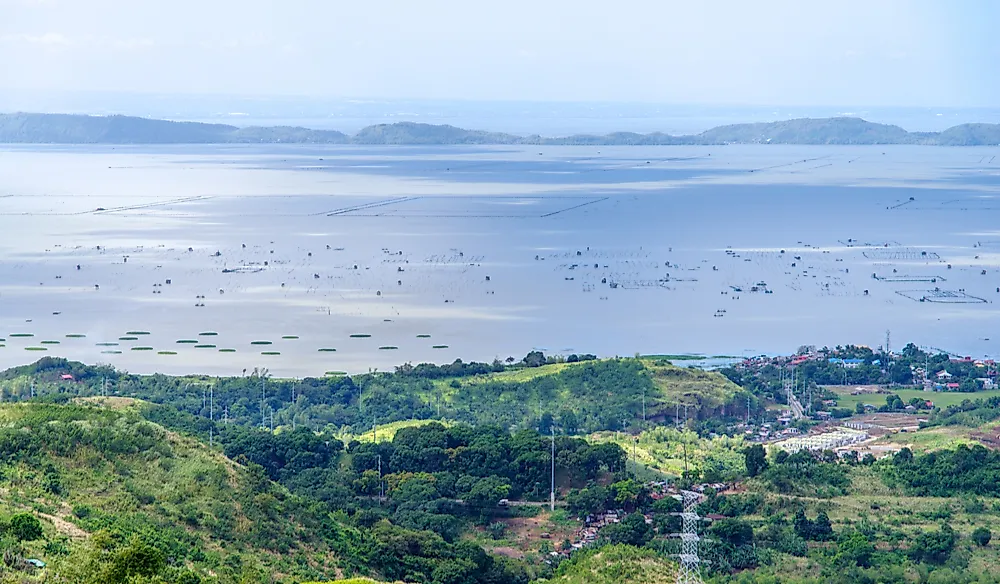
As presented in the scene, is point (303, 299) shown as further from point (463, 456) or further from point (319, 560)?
point (319, 560)

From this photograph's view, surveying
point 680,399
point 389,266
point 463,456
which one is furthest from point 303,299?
point 463,456

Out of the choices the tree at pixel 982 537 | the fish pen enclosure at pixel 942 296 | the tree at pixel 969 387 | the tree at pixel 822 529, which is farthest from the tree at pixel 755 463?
the fish pen enclosure at pixel 942 296

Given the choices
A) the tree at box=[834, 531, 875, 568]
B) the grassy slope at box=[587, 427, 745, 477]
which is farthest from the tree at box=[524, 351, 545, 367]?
the tree at box=[834, 531, 875, 568]

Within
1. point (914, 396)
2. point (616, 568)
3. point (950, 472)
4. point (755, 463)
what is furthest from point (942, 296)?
point (616, 568)

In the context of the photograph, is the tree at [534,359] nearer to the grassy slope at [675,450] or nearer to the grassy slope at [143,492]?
the grassy slope at [675,450]

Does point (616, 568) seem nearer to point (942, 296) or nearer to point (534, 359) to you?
point (534, 359)
